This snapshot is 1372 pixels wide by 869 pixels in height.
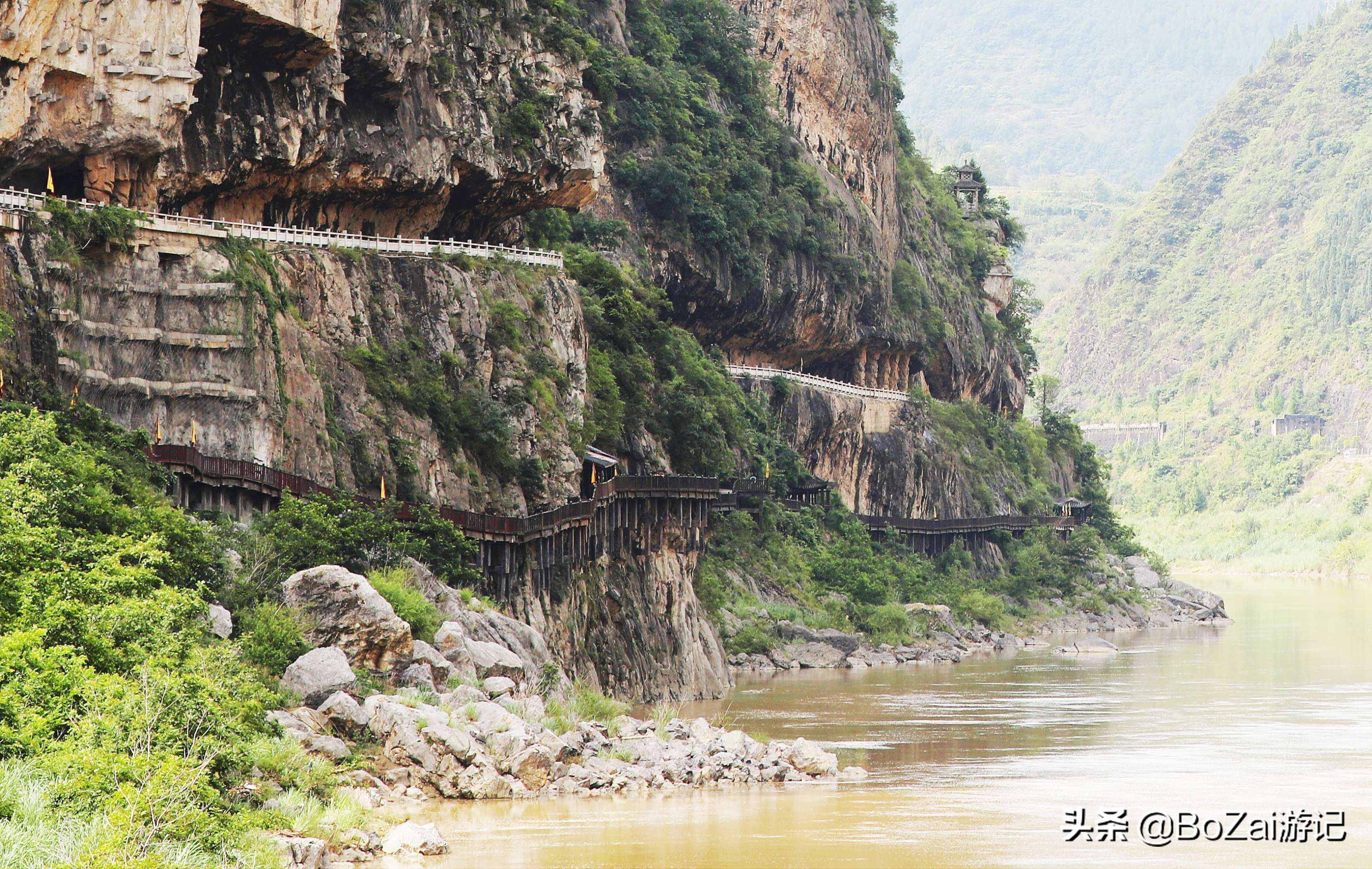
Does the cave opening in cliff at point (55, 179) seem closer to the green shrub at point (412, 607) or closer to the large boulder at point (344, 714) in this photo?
the green shrub at point (412, 607)

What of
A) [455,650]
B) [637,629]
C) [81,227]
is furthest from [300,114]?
[455,650]

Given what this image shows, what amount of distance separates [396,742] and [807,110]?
8449 centimetres

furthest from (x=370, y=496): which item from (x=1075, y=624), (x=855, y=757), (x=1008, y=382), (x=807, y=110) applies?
(x=1008, y=382)

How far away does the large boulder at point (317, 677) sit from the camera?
36.8m

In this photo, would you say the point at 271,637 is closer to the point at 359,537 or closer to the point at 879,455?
the point at 359,537

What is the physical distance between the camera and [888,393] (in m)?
116

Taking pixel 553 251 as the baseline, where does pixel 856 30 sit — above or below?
above

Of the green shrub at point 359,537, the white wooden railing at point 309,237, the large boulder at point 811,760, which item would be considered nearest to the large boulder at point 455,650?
the green shrub at point 359,537

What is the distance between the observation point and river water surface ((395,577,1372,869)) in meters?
35.1

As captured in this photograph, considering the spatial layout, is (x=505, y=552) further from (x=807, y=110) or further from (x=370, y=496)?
(x=807, y=110)

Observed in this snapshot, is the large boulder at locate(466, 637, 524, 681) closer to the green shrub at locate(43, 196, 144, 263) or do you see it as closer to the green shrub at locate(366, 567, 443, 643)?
the green shrub at locate(366, 567, 443, 643)

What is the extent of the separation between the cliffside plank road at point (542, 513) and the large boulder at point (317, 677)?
799 cm

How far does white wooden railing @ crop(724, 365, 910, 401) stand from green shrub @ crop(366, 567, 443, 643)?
175ft

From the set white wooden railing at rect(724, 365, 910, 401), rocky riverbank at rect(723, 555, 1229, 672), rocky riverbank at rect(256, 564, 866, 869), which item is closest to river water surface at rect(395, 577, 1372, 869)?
rocky riverbank at rect(256, 564, 866, 869)
